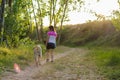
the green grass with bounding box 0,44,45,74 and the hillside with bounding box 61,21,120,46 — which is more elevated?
the green grass with bounding box 0,44,45,74

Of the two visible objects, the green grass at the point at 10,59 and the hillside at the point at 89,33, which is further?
the hillside at the point at 89,33

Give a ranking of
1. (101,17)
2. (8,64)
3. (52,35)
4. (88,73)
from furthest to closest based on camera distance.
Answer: (101,17), (52,35), (8,64), (88,73)

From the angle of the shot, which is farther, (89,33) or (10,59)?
(89,33)

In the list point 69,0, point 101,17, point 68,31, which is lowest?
point 68,31

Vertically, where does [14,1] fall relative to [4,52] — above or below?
above

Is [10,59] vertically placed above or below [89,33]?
above

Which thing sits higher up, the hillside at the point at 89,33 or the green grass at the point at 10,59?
the green grass at the point at 10,59

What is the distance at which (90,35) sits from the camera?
185 ft

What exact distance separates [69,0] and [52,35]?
1063 inches

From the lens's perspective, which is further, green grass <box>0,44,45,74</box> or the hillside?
the hillside

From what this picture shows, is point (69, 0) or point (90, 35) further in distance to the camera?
point (90, 35)

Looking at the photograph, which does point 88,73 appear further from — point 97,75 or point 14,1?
point 14,1

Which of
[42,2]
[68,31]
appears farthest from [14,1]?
[68,31]

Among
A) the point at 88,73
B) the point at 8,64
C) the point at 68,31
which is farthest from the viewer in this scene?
the point at 68,31
